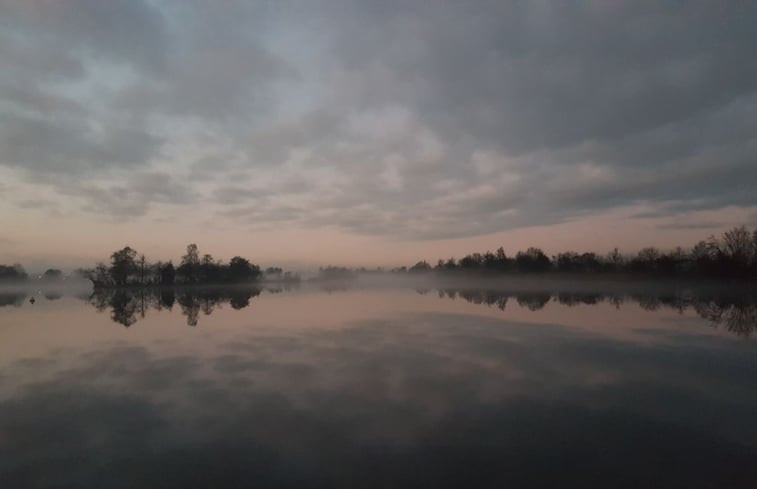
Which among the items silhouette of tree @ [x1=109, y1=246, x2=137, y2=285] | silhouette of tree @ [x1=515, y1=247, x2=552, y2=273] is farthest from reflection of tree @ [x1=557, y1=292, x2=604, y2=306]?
silhouette of tree @ [x1=109, y1=246, x2=137, y2=285]

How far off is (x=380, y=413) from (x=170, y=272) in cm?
15762

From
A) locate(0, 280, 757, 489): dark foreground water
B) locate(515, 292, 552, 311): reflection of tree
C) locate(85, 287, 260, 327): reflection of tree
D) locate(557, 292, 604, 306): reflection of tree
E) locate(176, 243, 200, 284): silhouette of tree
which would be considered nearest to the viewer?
locate(0, 280, 757, 489): dark foreground water

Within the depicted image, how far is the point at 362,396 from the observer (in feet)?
47.8

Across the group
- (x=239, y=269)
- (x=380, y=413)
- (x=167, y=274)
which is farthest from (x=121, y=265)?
(x=380, y=413)

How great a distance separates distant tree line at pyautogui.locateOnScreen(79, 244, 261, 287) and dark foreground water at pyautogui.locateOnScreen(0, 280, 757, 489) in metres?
131

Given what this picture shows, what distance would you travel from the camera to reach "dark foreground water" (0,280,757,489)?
9.16m

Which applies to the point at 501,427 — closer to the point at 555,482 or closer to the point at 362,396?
the point at 555,482

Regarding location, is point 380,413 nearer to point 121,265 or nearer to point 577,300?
point 577,300

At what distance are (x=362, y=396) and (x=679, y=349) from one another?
19194mm

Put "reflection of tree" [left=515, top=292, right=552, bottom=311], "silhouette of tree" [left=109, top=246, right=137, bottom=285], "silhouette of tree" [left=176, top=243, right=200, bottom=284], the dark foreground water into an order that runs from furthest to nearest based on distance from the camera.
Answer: "silhouette of tree" [left=176, top=243, right=200, bottom=284], "silhouette of tree" [left=109, top=246, right=137, bottom=285], "reflection of tree" [left=515, top=292, right=552, bottom=311], the dark foreground water

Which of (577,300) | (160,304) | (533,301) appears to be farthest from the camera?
(577,300)

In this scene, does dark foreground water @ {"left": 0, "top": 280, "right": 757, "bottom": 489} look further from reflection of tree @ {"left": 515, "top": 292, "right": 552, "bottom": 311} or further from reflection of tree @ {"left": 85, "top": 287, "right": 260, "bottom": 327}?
reflection of tree @ {"left": 515, "top": 292, "right": 552, "bottom": 311}

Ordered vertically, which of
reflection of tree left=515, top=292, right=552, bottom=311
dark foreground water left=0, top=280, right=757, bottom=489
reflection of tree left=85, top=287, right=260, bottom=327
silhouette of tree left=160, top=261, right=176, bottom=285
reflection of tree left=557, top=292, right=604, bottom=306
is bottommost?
reflection of tree left=557, top=292, right=604, bottom=306

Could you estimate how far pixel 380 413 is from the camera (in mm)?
12797
